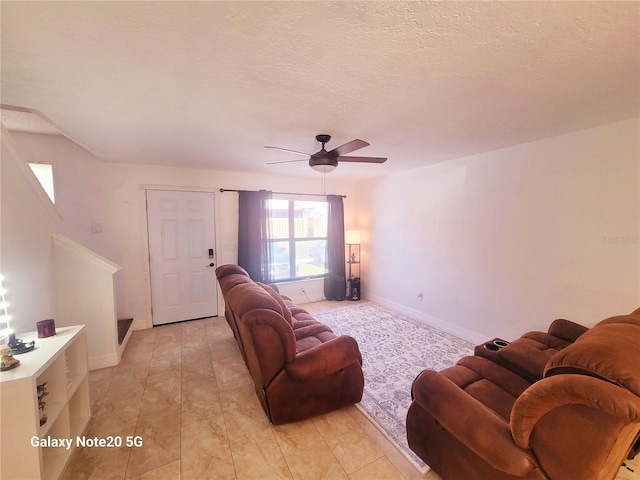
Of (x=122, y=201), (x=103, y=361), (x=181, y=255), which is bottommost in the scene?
(x=103, y=361)

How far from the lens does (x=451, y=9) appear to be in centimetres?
106

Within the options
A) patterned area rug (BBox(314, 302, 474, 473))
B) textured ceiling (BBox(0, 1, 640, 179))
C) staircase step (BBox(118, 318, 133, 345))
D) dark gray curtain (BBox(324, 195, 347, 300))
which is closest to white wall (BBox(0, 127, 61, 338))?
textured ceiling (BBox(0, 1, 640, 179))

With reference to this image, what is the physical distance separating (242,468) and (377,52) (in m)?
2.59

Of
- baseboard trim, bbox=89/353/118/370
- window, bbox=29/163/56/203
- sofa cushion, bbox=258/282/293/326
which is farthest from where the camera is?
window, bbox=29/163/56/203

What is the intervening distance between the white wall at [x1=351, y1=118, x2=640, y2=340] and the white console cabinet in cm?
405

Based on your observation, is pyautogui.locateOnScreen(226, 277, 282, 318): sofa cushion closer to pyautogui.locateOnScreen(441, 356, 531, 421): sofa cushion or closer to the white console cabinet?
the white console cabinet

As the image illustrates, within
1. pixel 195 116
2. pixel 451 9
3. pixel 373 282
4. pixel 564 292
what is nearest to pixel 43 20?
pixel 195 116

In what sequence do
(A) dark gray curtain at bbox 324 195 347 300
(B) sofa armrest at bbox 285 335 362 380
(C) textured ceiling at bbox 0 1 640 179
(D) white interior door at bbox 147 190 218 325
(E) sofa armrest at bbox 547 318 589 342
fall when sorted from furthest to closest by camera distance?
(A) dark gray curtain at bbox 324 195 347 300 < (D) white interior door at bbox 147 190 218 325 < (E) sofa armrest at bbox 547 318 589 342 < (B) sofa armrest at bbox 285 335 362 380 < (C) textured ceiling at bbox 0 1 640 179

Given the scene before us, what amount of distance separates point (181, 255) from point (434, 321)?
4.08 m

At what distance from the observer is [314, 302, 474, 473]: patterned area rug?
2057 millimetres

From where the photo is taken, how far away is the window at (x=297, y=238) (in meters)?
4.70

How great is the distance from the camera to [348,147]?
85.1 inches

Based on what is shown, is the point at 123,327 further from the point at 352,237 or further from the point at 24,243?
the point at 352,237

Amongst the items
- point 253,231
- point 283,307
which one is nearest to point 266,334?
point 283,307
